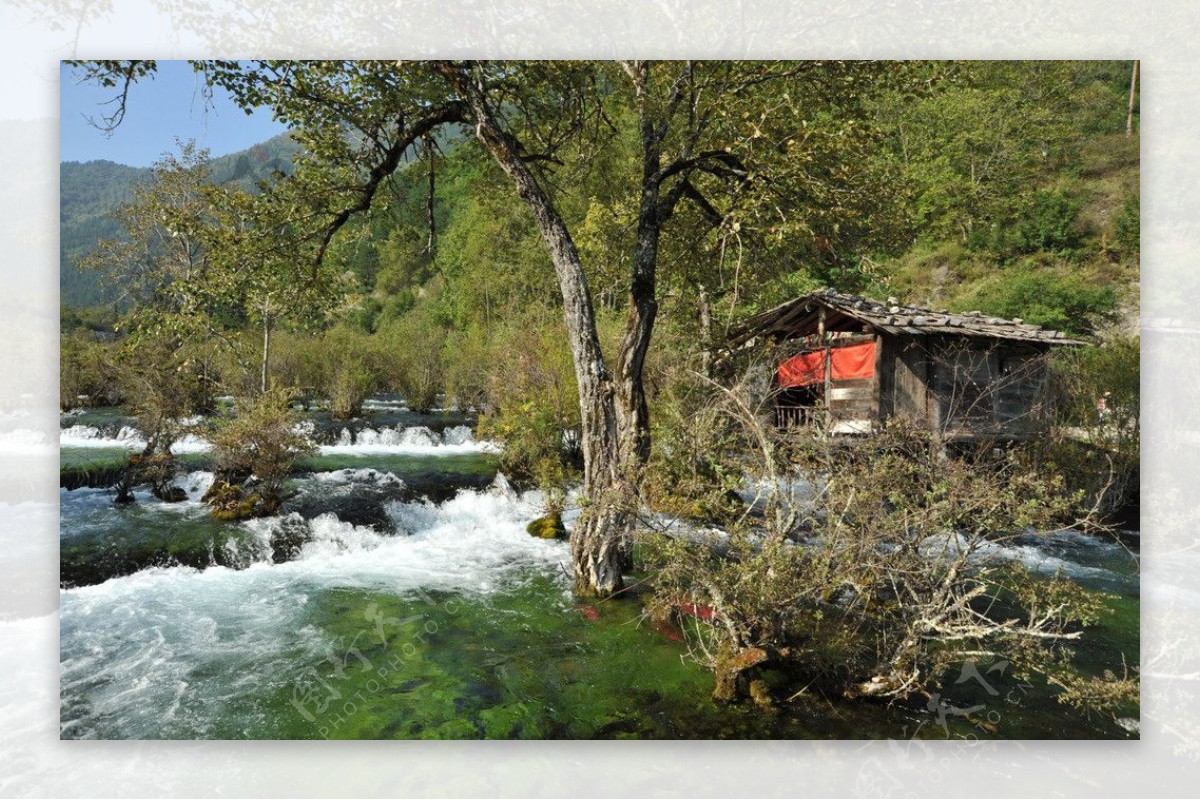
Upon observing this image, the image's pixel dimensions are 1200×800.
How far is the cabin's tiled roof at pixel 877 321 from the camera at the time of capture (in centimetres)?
467

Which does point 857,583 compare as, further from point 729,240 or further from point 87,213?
point 87,213

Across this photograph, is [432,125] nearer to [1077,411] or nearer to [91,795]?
[91,795]

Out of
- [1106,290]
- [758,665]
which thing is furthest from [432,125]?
[1106,290]

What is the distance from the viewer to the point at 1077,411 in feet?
15.4

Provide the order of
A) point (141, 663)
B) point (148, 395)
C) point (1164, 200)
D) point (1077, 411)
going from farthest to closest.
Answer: point (148, 395) < point (1077, 411) < point (1164, 200) < point (141, 663)

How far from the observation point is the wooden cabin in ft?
15.9

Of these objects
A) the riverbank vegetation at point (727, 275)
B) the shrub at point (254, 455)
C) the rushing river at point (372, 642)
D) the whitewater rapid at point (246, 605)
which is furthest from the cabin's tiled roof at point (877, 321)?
the shrub at point (254, 455)

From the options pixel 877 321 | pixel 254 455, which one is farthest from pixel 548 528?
pixel 877 321

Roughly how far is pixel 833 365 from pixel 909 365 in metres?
1.00

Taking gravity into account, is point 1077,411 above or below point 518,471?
above

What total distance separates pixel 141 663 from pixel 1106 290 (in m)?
5.75

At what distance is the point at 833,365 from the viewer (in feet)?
22.2

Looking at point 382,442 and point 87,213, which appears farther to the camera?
point 382,442

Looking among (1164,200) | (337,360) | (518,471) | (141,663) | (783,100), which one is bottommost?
(141,663)
